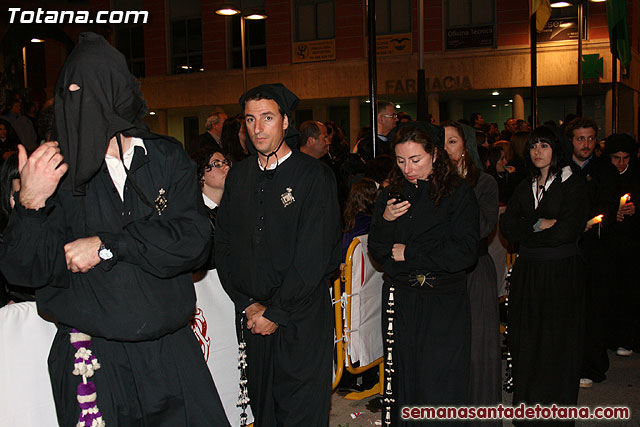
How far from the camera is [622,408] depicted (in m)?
5.38

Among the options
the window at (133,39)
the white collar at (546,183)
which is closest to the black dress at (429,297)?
the white collar at (546,183)

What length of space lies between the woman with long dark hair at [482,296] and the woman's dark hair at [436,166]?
0.68m

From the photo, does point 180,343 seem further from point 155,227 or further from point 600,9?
point 600,9

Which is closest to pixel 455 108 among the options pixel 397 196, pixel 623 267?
pixel 623 267

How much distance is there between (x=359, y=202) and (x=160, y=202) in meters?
3.09

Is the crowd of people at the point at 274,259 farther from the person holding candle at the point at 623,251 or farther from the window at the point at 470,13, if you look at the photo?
the window at the point at 470,13

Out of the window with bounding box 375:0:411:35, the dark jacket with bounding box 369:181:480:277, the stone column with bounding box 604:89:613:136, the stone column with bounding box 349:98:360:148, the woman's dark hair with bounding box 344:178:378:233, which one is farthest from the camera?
the stone column with bounding box 349:98:360:148

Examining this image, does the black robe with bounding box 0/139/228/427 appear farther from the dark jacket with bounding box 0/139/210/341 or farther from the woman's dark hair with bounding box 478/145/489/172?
the woman's dark hair with bounding box 478/145/489/172

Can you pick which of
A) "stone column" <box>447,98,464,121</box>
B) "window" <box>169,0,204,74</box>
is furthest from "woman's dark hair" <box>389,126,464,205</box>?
"window" <box>169,0,204,74</box>

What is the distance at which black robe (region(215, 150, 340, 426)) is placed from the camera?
366 cm

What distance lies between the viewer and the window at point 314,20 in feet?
77.6

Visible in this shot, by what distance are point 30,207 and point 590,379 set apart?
17.5ft

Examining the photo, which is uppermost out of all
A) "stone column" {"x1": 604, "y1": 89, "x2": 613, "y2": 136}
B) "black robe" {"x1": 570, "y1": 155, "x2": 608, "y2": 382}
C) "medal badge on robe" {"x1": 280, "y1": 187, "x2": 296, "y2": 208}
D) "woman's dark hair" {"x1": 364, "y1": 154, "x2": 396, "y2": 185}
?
"stone column" {"x1": 604, "y1": 89, "x2": 613, "y2": 136}

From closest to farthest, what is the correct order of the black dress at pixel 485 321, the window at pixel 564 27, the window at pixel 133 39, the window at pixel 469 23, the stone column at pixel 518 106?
the black dress at pixel 485 321, the window at pixel 564 27, the window at pixel 469 23, the stone column at pixel 518 106, the window at pixel 133 39
